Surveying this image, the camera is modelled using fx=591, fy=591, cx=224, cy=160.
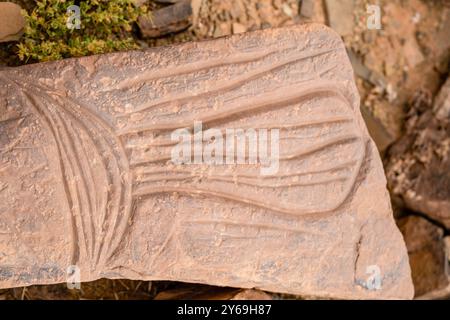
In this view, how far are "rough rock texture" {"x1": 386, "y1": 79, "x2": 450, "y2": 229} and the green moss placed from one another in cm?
179

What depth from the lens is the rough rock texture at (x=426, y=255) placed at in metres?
3.57

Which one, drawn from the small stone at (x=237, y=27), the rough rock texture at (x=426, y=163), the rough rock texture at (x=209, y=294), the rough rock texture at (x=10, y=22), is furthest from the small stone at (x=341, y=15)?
the rough rock texture at (x=10, y=22)

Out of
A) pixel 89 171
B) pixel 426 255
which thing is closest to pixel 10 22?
pixel 89 171

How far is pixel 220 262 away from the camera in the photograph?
2564 millimetres

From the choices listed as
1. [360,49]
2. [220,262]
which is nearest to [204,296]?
→ [220,262]

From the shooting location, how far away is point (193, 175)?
99.3 inches

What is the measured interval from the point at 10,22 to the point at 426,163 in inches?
98.8

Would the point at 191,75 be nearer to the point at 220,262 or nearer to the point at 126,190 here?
the point at 126,190

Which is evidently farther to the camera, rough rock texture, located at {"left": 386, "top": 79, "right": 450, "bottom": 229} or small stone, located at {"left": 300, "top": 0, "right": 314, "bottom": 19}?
small stone, located at {"left": 300, "top": 0, "right": 314, "bottom": 19}

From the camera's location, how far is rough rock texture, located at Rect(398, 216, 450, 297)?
11.7 feet

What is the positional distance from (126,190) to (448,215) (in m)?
2.10

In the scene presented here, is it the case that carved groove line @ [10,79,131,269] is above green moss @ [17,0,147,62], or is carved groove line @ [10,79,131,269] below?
below

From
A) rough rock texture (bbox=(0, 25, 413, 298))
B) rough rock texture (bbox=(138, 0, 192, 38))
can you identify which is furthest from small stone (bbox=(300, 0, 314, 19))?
rough rock texture (bbox=(0, 25, 413, 298))

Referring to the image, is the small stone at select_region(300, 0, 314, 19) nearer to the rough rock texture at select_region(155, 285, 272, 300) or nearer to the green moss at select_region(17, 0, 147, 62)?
the green moss at select_region(17, 0, 147, 62)
